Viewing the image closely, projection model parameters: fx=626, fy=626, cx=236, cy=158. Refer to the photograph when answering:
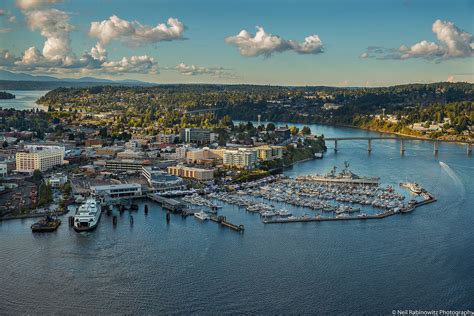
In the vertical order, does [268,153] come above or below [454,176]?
above

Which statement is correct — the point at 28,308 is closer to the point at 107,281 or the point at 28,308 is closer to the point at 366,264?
the point at 107,281

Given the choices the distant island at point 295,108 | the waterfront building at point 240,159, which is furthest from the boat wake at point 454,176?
the distant island at point 295,108

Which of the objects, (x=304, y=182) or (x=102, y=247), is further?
(x=304, y=182)

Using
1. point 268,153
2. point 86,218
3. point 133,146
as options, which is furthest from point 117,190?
point 133,146

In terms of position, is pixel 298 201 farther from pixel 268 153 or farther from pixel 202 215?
pixel 268 153

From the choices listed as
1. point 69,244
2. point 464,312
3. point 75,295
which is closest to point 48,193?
point 69,244
